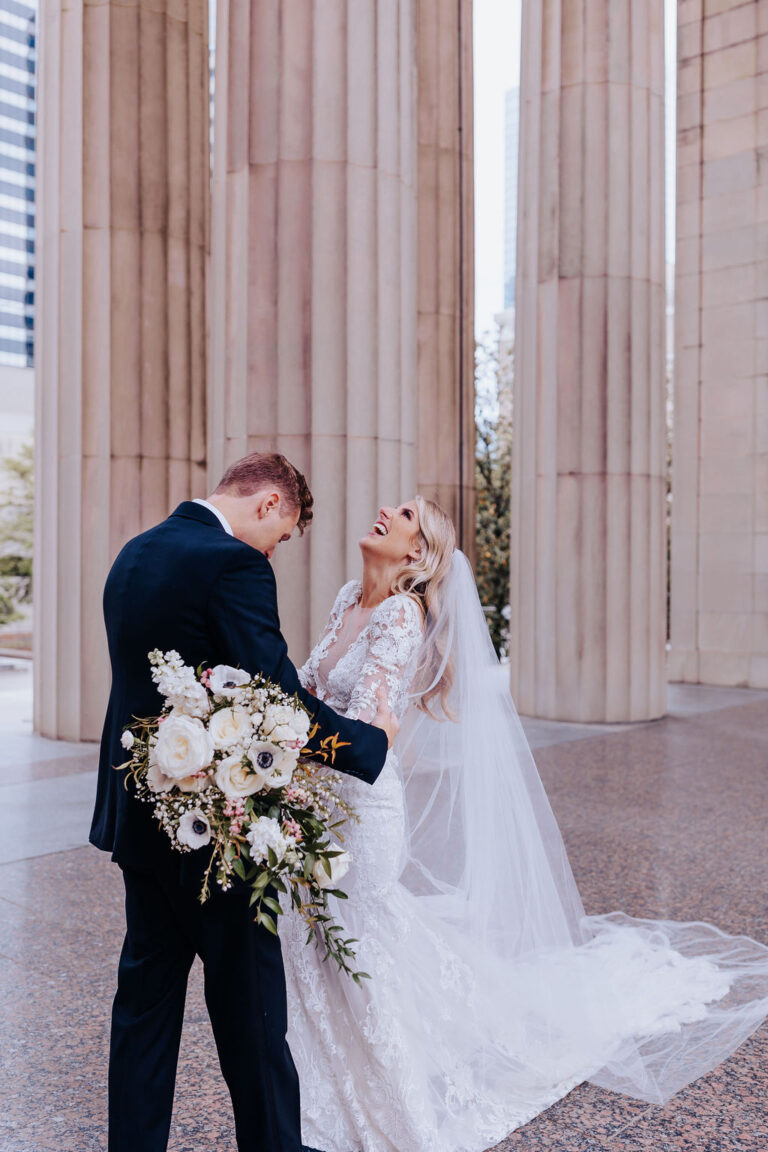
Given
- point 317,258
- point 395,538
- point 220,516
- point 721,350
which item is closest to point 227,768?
point 220,516

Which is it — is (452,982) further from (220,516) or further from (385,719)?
(220,516)

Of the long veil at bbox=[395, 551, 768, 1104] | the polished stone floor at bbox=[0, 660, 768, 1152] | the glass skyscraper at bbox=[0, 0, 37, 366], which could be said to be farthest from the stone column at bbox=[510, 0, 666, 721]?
the glass skyscraper at bbox=[0, 0, 37, 366]

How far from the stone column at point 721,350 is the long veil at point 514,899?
1192 cm

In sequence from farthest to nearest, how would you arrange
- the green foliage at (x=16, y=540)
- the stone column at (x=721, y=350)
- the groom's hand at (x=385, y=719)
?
the green foliage at (x=16, y=540), the stone column at (x=721, y=350), the groom's hand at (x=385, y=719)

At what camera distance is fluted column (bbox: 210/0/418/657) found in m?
8.45

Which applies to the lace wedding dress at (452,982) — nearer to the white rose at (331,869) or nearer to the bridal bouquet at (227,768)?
the white rose at (331,869)

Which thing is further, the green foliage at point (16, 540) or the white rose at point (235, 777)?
the green foliage at point (16, 540)

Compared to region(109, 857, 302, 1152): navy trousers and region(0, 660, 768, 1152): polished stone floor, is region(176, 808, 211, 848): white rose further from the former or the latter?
region(0, 660, 768, 1152): polished stone floor

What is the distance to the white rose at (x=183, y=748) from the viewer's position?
2.45 m

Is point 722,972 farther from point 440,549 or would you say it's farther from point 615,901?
point 440,549

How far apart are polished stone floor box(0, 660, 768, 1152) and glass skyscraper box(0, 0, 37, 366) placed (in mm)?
85311

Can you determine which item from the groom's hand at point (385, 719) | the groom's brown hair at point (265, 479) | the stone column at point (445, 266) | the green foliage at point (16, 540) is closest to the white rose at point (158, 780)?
the groom's brown hair at point (265, 479)

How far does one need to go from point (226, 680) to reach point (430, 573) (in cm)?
150

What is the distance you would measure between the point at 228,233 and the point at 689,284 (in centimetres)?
964
